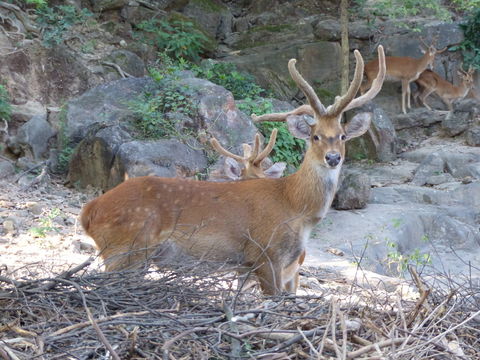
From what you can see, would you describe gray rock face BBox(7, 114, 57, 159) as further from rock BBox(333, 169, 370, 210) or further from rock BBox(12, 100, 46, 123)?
rock BBox(333, 169, 370, 210)

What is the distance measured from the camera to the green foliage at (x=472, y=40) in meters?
19.5

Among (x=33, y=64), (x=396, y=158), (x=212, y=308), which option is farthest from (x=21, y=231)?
(x=396, y=158)

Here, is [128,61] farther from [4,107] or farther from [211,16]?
[211,16]

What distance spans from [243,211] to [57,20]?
10296mm

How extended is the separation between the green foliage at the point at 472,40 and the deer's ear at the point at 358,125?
14105 millimetres

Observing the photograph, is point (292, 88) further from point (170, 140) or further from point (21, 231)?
point (21, 231)

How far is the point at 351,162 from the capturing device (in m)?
17.0

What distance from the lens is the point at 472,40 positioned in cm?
1969

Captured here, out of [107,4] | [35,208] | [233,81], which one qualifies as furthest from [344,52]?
[35,208]

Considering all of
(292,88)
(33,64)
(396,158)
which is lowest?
(396,158)

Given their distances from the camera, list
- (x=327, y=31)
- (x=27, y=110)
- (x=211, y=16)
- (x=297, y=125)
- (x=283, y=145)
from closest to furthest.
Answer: (x=297, y=125)
(x=283, y=145)
(x=27, y=110)
(x=327, y=31)
(x=211, y=16)

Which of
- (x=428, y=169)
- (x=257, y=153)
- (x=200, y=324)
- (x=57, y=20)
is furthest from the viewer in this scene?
(x=428, y=169)

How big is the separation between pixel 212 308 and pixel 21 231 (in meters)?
5.24

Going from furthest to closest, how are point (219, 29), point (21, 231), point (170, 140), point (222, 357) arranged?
point (219, 29), point (170, 140), point (21, 231), point (222, 357)
